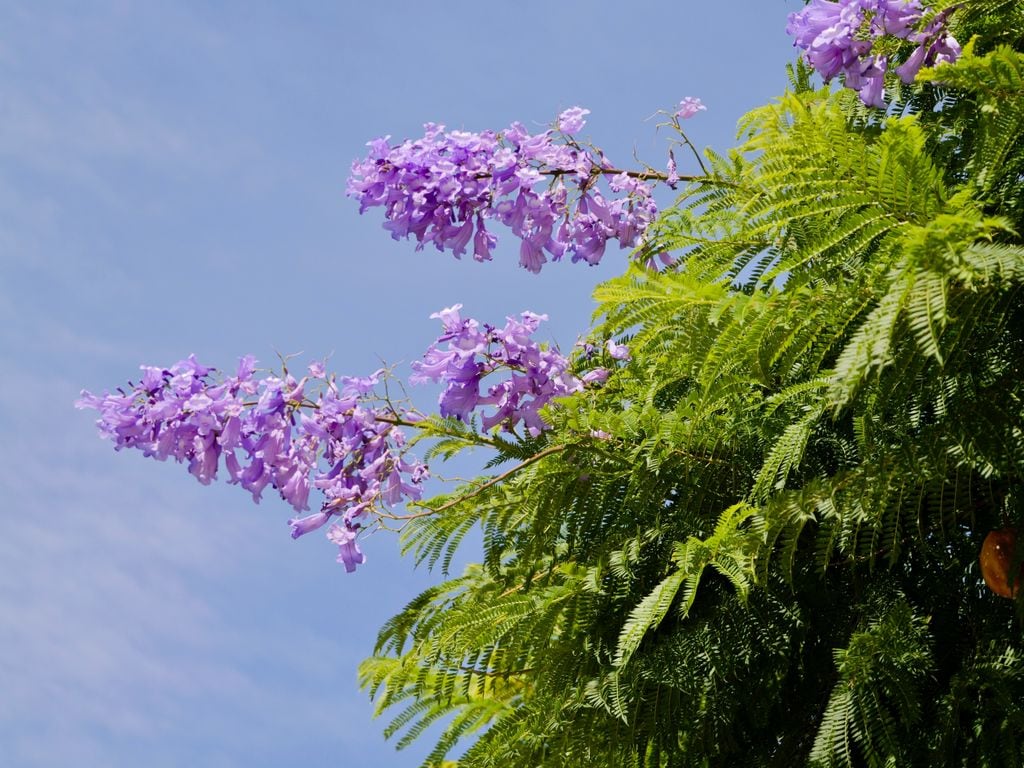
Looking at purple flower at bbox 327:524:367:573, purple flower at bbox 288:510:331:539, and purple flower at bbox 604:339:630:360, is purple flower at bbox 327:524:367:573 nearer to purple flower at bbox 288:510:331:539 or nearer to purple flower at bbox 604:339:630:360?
purple flower at bbox 288:510:331:539

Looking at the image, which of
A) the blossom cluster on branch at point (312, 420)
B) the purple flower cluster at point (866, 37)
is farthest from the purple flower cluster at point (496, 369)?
the purple flower cluster at point (866, 37)

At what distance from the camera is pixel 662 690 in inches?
129

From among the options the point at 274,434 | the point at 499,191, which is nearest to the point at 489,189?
the point at 499,191

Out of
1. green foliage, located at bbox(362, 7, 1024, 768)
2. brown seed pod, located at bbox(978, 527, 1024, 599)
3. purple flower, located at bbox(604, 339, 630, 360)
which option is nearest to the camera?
green foliage, located at bbox(362, 7, 1024, 768)

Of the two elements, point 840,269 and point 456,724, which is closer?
point 840,269

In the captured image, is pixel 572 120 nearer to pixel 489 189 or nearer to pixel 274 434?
pixel 489 189

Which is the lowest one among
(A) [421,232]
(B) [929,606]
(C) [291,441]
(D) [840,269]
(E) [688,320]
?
(B) [929,606]

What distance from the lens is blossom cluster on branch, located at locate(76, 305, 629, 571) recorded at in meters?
3.41

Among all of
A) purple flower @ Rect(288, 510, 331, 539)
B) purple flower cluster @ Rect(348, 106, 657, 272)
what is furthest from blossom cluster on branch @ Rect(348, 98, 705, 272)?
purple flower @ Rect(288, 510, 331, 539)

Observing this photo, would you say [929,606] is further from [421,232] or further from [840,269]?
[421,232]

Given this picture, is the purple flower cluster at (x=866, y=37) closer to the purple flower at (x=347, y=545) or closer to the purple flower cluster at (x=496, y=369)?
the purple flower cluster at (x=496, y=369)

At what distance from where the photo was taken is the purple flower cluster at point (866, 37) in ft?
Answer: 10.0

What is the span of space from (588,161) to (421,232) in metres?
0.60

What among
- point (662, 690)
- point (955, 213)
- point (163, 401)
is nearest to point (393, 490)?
point (163, 401)
